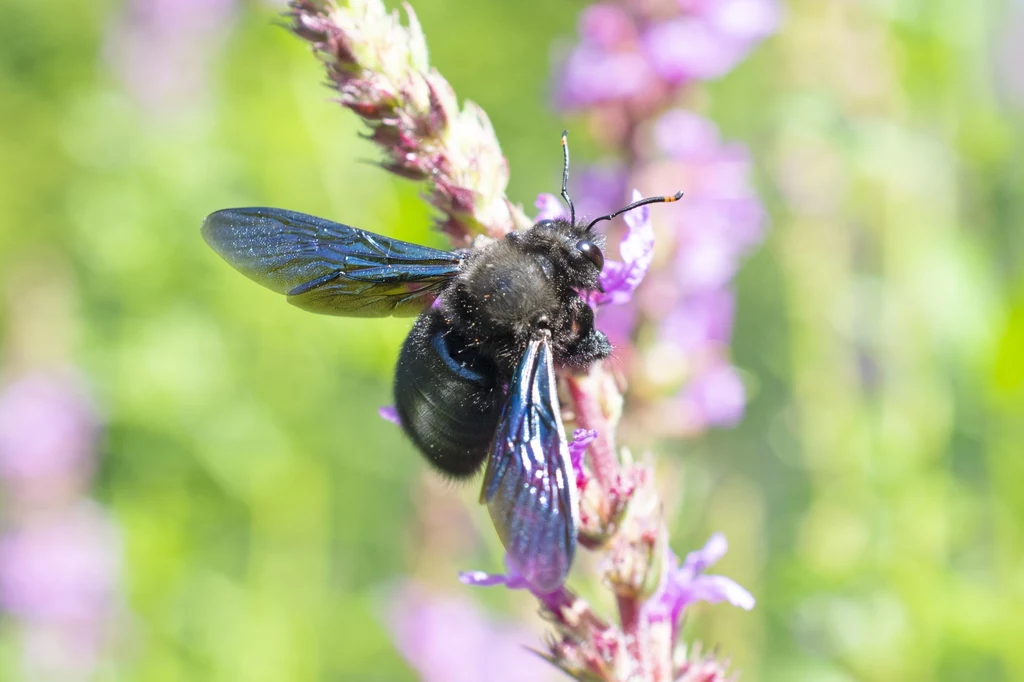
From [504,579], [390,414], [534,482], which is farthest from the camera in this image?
[390,414]

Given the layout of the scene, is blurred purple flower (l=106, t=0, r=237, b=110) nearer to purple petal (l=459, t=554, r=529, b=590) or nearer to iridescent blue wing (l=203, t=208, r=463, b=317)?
iridescent blue wing (l=203, t=208, r=463, b=317)

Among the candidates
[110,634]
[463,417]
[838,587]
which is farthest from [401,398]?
[110,634]

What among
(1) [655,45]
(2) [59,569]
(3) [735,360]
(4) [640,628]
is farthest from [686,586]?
(3) [735,360]

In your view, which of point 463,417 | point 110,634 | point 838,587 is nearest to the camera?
point 463,417

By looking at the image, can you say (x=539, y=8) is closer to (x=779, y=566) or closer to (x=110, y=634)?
(x=110, y=634)

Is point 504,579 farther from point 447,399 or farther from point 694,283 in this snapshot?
point 694,283

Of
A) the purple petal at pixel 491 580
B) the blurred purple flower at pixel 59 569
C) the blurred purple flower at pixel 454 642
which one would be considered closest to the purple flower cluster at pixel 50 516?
the blurred purple flower at pixel 59 569

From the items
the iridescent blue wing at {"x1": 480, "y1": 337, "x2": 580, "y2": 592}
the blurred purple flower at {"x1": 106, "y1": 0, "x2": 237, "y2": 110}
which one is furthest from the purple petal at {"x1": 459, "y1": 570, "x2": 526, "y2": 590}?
Answer: the blurred purple flower at {"x1": 106, "y1": 0, "x2": 237, "y2": 110}

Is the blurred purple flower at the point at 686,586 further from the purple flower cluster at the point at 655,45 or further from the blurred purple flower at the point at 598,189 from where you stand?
the purple flower cluster at the point at 655,45
